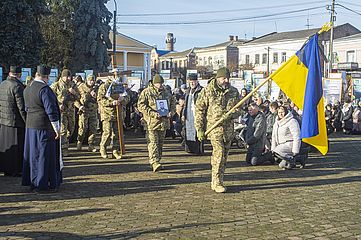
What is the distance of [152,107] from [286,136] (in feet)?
10.9

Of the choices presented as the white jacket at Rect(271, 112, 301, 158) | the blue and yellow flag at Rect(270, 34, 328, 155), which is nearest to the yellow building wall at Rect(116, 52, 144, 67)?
the white jacket at Rect(271, 112, 301, 158)

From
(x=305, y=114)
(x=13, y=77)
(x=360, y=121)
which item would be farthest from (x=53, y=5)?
(x=305, y=114)

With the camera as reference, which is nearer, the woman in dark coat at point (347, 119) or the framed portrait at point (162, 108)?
the framed portrait at point (162, 108)

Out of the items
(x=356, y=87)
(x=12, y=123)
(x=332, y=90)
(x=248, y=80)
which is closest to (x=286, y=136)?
(x=12, y=123)

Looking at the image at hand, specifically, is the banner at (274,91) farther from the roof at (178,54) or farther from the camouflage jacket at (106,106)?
the roof at (178,54)

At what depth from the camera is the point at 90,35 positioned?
1556 inches

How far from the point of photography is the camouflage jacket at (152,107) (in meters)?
9.98

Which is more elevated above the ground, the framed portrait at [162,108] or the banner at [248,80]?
the banner at [248,80]

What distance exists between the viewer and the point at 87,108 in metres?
12.2

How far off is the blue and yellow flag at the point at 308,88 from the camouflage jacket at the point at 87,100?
211 inches

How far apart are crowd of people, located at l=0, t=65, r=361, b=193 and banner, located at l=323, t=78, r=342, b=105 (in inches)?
380

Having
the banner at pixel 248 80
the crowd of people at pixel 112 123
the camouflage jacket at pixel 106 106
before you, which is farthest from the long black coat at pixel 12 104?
the banner at pixel 248 80

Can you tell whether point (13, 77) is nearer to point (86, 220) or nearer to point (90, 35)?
point (86, 220)

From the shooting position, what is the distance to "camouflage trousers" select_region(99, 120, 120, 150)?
37.2 feet
